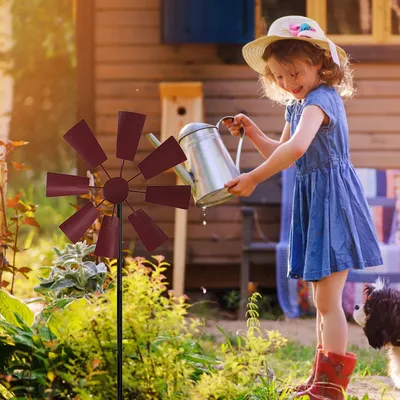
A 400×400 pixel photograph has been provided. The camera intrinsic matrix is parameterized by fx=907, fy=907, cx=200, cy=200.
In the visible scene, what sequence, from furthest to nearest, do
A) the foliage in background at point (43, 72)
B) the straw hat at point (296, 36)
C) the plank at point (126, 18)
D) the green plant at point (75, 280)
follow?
the foliage in background at point (43, 72) → the plank at point (126, 18) → the straw hat at point (296, 36) → the green plant at point (75, 280)

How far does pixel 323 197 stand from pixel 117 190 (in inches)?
39.8

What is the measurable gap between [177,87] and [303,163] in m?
3.20

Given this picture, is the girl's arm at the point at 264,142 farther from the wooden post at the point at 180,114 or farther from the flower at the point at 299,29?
the wooden post at the point at 180,114

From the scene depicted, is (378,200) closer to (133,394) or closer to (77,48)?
(77,48)

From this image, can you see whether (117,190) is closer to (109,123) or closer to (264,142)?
(264,142)

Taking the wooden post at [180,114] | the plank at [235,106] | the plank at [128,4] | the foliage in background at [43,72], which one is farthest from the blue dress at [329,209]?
the foliage in background at [43,72]

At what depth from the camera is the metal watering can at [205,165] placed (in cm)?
291

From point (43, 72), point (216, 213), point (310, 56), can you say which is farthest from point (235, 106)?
point (43, 72)

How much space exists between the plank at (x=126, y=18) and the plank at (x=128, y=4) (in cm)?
3

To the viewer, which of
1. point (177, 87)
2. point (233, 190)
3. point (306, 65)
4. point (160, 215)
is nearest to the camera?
point (233, 190)

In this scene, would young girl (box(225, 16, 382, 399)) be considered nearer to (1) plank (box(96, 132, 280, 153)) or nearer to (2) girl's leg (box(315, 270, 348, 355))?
(2) girl's leg (box(315, 270, 348, 355))

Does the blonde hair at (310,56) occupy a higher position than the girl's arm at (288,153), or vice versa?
the blonde hair at (310,56)

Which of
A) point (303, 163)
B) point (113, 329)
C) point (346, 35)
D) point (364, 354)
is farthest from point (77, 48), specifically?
point (113, 329)

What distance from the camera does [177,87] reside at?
6387mm
